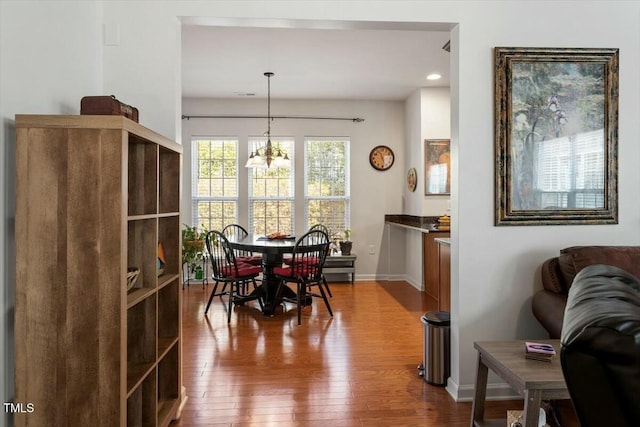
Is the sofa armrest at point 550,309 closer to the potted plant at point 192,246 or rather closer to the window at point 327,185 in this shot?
the window at point 327,185

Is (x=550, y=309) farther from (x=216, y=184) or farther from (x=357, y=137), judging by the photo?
(x=216, y=184)

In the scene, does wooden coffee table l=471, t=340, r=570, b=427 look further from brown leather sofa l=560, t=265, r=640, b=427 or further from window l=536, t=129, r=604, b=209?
brown leather sofa l=560, t=265, r=640, b=427

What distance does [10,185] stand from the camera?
162cm

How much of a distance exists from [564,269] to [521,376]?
95cm

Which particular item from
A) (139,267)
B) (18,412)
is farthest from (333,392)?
(18,412)

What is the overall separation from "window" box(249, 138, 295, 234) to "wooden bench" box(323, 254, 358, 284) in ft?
2.80

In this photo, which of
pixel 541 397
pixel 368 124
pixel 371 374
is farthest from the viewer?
pixel 368 124

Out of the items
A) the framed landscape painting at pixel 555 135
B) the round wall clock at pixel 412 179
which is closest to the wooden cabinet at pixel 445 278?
the framed landscape painting at pixel 555 135

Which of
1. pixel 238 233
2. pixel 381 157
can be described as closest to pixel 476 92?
pixel 381 157

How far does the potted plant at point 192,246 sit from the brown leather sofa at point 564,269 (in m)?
4.61

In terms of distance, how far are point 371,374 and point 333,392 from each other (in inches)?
15.5

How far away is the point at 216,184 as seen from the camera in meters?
6.62

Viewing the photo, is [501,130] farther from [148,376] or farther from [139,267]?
[148,376]

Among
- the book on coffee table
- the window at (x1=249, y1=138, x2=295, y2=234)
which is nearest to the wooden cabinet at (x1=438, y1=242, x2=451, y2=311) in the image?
the book on coffee table
